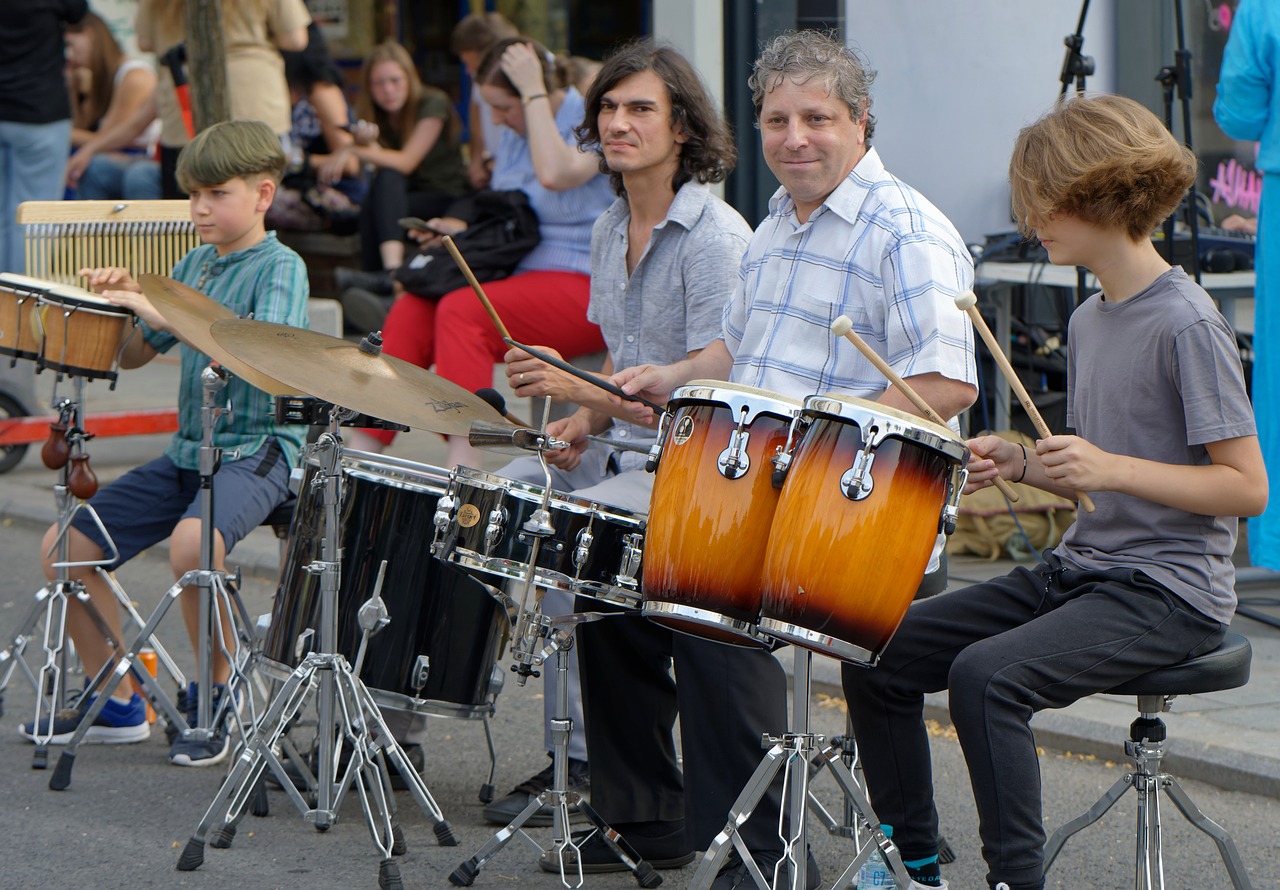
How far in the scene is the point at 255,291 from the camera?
4367mm

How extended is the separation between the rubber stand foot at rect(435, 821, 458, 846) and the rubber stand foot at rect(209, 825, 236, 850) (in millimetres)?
454

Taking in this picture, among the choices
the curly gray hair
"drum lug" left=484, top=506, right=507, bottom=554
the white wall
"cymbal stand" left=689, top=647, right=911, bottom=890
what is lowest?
"cymbal stand" left=689, top=647, right=911, bottom=890

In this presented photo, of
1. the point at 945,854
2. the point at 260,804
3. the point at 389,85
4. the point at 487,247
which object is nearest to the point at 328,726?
the point at 260,804

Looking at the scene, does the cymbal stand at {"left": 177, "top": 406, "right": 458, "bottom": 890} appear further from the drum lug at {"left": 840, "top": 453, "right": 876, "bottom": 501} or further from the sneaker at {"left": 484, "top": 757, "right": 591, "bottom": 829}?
the drum lug at {"left": 840, "top": 453, "right": 876, "bottom": 501}

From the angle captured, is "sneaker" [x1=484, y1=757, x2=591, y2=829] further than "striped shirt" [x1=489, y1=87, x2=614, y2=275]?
No

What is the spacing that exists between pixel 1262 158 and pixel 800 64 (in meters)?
2.37

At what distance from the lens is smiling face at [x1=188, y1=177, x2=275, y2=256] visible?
4.38 m

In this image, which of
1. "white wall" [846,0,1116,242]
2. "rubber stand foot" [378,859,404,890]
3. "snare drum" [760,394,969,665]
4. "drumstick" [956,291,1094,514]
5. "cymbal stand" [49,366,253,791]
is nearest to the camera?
"snare drum" [760,394,969,665]

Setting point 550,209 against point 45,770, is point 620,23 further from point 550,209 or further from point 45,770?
point 45,770

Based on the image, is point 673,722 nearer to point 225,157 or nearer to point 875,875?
point 875,875

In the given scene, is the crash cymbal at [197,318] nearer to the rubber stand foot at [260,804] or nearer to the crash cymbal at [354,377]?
the crash cymbal at [354,377]

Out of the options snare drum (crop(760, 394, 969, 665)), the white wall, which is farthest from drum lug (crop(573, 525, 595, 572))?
the white wall

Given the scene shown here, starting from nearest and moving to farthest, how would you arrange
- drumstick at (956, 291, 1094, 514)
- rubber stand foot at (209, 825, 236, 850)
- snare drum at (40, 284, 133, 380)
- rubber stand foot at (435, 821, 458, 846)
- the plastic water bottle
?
1. drumstick at (956, 291, 1094, 514)
2. the plastic water bottle
3. rubber stand foot at (209, 825, 236, 850)
4. rubber stand foot at (435, 821, 458, 846)
5. snare drum at (40, 284, 133, 380)

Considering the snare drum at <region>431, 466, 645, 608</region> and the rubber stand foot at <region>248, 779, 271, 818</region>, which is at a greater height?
the snare drum at <region>431, 466, 645, 608</region>
